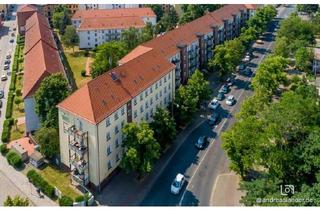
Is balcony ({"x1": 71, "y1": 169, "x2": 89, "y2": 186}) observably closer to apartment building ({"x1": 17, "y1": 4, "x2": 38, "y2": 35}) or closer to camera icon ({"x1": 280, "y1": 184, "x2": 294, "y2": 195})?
camera icon ({"x1": 280, "y1": 184, "x2": 294, "y2": 195})

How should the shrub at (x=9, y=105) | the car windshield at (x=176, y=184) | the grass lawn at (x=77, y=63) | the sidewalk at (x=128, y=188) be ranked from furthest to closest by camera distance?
the grass lawn at (x=77, y=63) < the shrub at (x=9, y=105) < the car windshield at (x=176, y=184) < the sidewalk at (x=128, y=188)

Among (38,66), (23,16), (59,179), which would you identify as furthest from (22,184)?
(23,16)

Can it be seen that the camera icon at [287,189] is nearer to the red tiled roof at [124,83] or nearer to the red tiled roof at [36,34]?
the red tiled roof at [124,83]

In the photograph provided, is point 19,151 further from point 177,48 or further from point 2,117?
point 177,48

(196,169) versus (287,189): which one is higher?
(287,189)

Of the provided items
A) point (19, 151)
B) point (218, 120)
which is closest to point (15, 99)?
point (19, 151)

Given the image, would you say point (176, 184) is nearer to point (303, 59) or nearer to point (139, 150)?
point (139, 150)

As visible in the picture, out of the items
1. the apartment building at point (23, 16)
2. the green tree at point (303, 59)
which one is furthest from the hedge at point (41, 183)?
the apartment building at point (23, 16)
